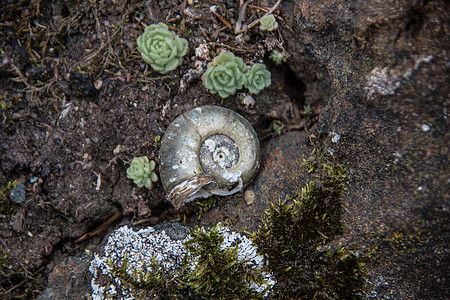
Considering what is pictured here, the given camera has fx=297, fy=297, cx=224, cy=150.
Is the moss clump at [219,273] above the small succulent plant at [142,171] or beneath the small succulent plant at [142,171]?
beneath

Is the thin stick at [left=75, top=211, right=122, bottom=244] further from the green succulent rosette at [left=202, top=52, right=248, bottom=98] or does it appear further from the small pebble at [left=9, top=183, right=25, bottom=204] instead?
the green succulent rosette at [left=202, top=52, right=248, bottom=98]

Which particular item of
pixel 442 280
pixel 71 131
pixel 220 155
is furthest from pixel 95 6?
pixel 442 280

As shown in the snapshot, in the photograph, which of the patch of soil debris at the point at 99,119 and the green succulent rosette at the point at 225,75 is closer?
the green succulent rosette at the point at 225,75

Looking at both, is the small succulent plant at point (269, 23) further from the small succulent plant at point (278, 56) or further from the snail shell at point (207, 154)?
the snail shell at point (207, 154)

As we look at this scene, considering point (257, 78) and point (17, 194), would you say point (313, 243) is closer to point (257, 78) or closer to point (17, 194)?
point (257, 78)

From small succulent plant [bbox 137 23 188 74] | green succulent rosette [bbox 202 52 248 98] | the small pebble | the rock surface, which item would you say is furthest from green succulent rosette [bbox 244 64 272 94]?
the small pebble

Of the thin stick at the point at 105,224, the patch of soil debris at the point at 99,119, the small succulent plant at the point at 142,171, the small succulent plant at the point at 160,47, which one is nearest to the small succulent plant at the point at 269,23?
the patch of soil debris at the point at 99,119
